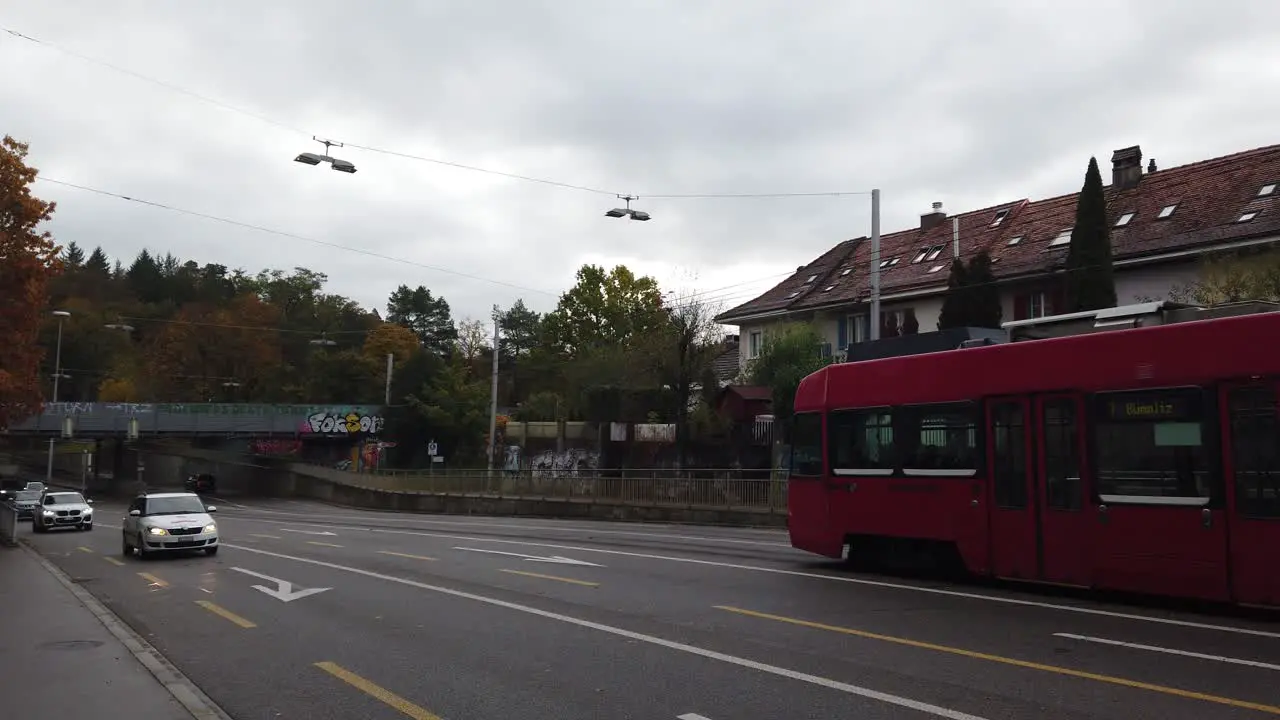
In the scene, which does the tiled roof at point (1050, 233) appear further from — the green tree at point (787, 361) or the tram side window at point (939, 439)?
the tram side window at point (939, 439)

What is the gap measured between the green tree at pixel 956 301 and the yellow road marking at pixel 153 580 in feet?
92.2

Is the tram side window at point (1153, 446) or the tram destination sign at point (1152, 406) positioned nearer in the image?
the tram side window at point (1153, 446)

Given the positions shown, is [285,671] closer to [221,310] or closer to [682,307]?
[682,307]

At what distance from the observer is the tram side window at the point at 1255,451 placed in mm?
9828

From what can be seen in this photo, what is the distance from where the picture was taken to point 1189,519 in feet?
34.2

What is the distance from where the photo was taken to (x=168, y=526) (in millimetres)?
21281

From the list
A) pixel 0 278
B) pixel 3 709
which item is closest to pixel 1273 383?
pixel 3 709

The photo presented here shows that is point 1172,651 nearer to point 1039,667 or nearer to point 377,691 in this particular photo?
point 1039,667

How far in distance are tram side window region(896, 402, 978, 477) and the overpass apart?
61.2 m

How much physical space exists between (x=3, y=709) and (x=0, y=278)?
21.5 m

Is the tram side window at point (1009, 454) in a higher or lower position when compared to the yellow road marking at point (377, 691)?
higher

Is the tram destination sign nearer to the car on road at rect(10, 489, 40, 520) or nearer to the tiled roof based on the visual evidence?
the tiled roof

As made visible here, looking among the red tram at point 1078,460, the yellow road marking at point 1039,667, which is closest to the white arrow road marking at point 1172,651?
the yellow road marking at point 1039,667

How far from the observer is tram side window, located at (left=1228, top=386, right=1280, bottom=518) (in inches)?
387
